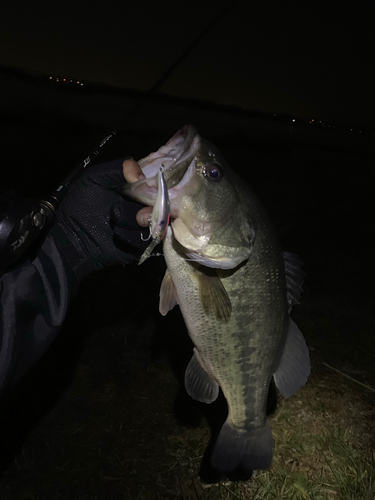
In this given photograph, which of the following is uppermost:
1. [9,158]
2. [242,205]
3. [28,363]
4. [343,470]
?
[9,158]

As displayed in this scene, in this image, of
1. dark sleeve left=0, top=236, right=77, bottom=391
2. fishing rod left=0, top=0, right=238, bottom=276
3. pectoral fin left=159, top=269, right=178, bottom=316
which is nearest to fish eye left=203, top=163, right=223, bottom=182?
pectoral fin left=159, top=269, right=178, bottom=316

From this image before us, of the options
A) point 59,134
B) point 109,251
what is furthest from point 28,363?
point 59,134

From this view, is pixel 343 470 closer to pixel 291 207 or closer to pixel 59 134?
pixel 291 207

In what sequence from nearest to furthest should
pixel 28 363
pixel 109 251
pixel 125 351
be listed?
pixel 28 363
pixel 109 251
pixel 125 351

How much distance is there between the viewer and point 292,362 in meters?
2.24

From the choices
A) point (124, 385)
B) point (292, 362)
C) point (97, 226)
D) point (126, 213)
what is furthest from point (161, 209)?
point (124, 385)

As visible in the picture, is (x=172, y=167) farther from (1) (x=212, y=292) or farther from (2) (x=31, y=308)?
(2) (x=31, y=308)

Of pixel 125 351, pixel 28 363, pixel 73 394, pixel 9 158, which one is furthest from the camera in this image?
pixel 9 158

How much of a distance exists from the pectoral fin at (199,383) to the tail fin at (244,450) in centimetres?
26

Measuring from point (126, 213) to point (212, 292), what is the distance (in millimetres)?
894

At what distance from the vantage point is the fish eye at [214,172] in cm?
179

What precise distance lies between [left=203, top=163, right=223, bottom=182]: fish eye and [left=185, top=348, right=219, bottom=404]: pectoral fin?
1.10 meters

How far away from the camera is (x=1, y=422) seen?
342cm

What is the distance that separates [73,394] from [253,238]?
3042 mm
